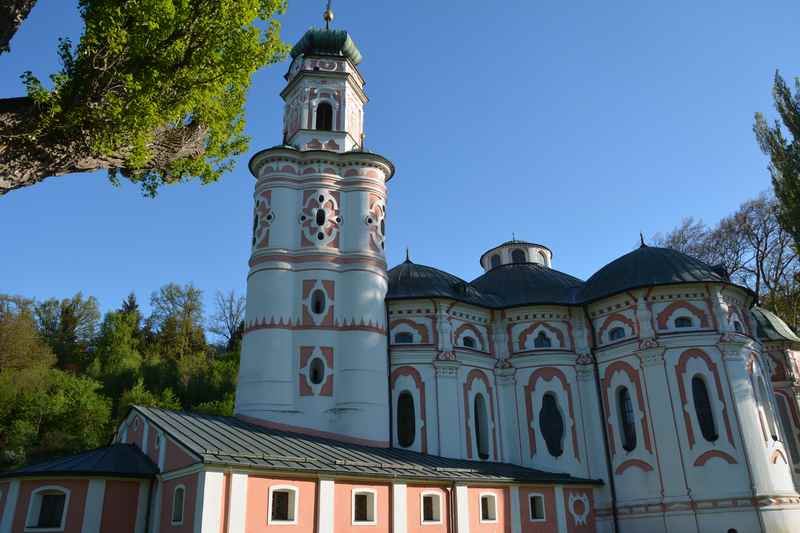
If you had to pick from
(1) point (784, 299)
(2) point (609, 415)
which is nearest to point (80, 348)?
(2) point (609, 415)

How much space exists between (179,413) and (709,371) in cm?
2031

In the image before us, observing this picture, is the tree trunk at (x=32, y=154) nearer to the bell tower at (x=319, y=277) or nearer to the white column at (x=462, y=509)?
the bell tower at (x=319, y=277)

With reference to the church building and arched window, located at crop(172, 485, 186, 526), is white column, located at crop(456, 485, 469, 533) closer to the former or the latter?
the church building

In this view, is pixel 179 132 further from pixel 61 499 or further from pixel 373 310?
pixel 373 310

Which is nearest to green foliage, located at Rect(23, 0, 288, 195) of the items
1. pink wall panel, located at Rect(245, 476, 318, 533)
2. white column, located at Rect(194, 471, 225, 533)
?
white column, located at Rect(194, 471, 225, 533)

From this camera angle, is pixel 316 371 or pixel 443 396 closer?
pixel 316 371

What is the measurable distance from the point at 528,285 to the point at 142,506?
19202 mm

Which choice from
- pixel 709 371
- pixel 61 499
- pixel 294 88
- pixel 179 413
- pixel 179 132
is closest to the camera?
pixel 179 132

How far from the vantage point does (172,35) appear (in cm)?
1133

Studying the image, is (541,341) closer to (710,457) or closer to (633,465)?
(633,465)

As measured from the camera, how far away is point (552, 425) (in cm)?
2670

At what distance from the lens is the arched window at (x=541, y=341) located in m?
28.1

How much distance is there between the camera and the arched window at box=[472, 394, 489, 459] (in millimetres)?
26094

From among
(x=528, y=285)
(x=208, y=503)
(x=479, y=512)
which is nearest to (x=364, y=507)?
(x=479, y=512)
